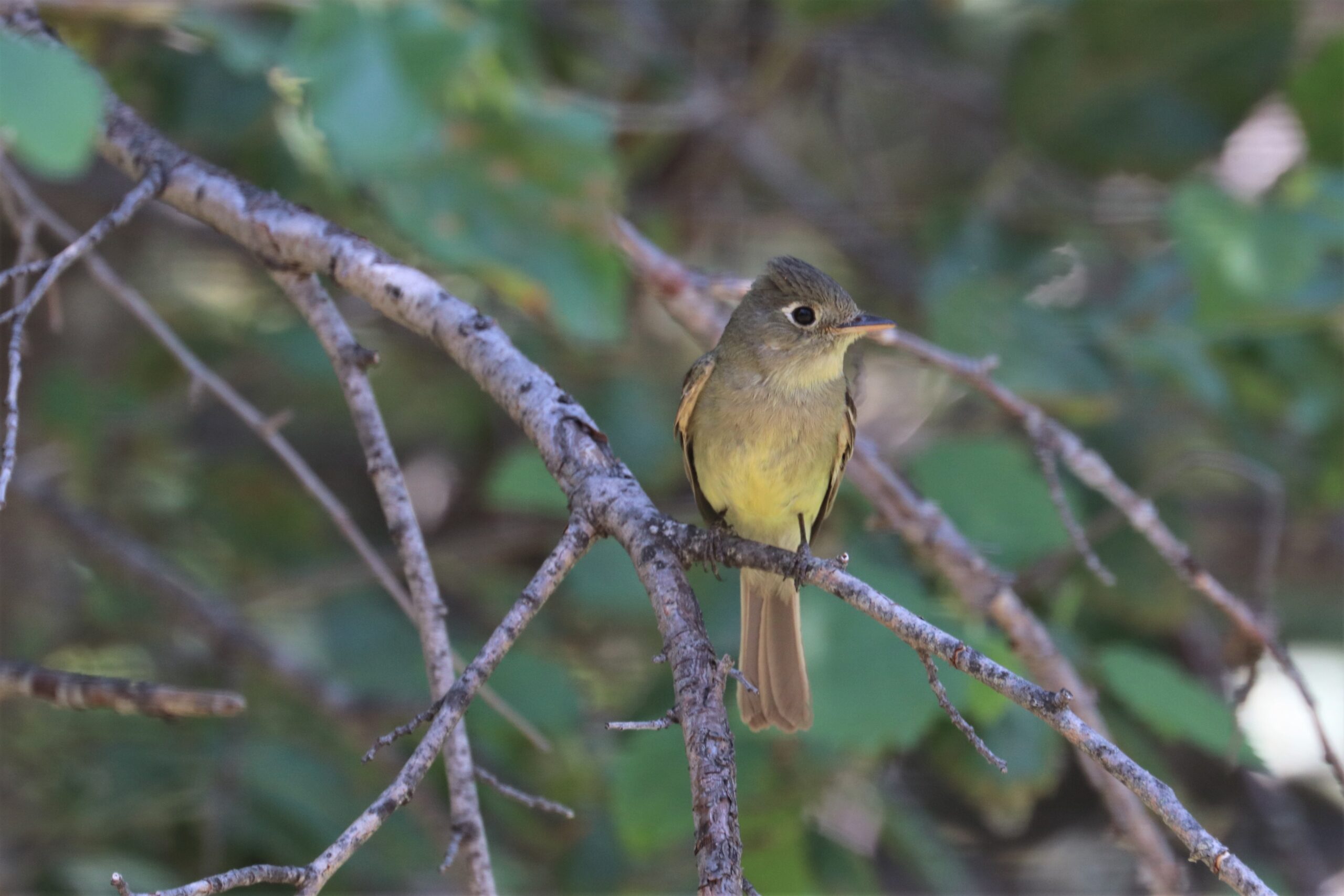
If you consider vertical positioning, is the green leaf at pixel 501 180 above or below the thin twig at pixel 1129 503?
above

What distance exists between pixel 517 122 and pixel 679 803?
69.2 inches

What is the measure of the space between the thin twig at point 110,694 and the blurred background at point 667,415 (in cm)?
59

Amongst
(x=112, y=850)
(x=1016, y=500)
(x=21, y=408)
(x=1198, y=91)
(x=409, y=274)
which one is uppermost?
(x=1198, y=91)

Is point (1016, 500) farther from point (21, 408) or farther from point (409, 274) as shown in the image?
point (21, 408)

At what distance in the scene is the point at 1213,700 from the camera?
10.1 feet

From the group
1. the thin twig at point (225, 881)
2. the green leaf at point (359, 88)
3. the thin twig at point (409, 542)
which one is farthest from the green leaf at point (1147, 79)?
the thin twig at point (225, 881)

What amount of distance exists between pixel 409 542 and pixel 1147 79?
3754 mm

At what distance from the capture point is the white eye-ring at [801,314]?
128 inches

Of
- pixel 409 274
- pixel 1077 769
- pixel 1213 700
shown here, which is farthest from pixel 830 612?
pixel 1077 769

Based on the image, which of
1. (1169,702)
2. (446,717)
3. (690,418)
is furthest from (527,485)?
(446,717)

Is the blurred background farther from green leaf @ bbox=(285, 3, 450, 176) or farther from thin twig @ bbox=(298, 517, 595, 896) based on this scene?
thin twig @ bbox=(298, 517, 595, 896)

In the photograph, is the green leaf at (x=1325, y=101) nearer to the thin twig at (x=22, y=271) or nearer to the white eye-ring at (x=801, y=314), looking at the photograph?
the white eye-ring at (x=801, y=314)

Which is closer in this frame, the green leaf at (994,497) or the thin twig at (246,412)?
the thin twig at (246,412)

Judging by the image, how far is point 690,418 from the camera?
3.28 m
